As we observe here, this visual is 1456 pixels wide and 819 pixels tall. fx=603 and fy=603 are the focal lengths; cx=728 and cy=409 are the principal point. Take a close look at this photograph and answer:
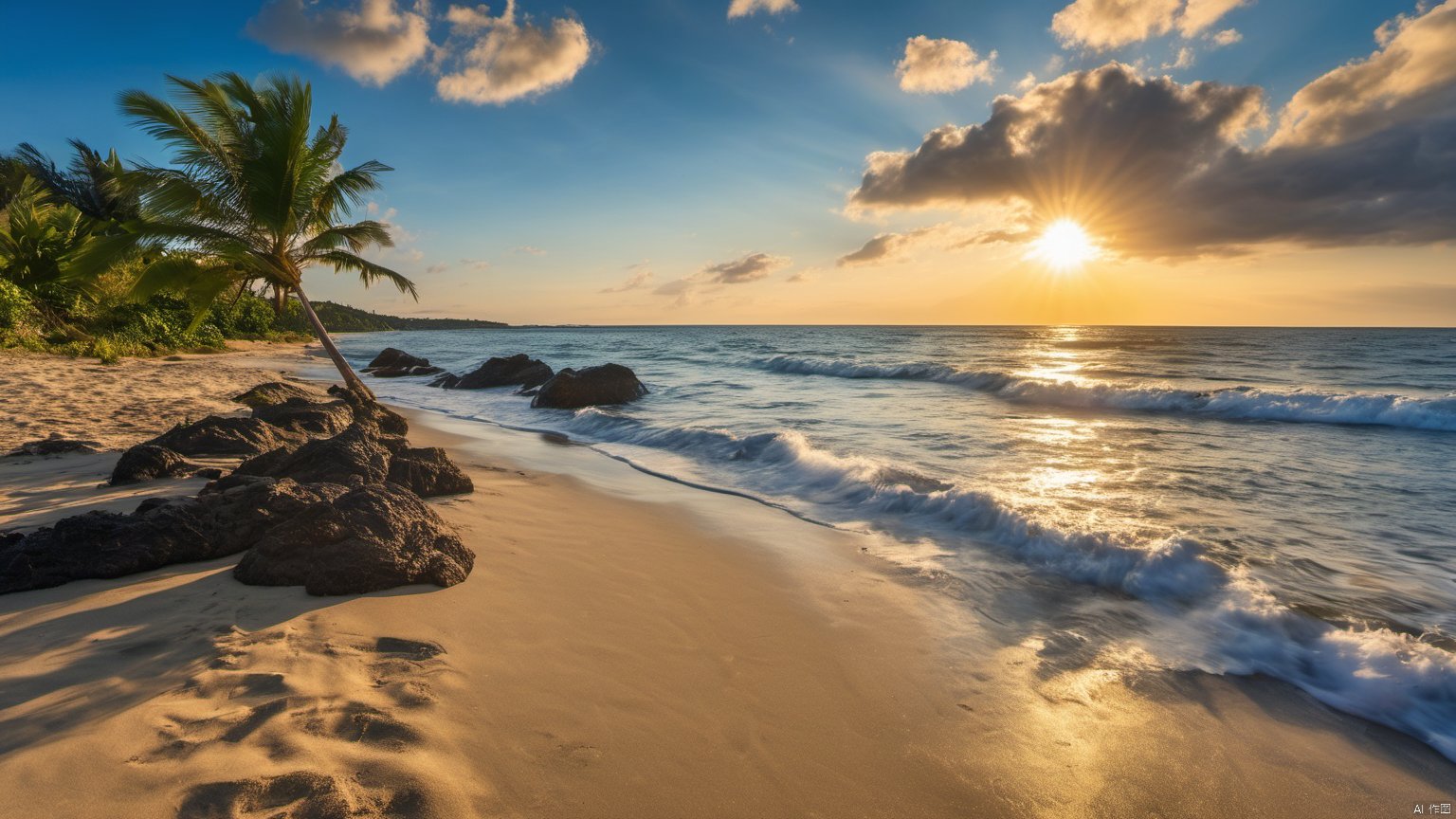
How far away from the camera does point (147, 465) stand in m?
6.26

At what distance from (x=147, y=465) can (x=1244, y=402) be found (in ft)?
75.5

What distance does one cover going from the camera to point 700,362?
36.5 meters

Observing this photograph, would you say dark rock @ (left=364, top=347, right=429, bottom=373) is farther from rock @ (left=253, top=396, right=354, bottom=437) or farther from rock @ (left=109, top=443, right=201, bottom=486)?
rock @ (left=109, top=443, right=201, bottom=486)

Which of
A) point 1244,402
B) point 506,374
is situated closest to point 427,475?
point 506,374

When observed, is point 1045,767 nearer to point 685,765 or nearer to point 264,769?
point 685,765

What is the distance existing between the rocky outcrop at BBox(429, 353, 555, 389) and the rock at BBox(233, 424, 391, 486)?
15799mm

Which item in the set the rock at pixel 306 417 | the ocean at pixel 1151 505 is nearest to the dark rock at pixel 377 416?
the rock at pixel 306 417

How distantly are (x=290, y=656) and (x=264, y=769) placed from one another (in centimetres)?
97

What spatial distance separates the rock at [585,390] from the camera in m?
17.0

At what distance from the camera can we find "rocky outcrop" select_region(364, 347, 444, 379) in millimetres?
28797

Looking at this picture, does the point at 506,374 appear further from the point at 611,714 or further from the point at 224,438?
the point at 611,714

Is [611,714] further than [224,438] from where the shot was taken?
No

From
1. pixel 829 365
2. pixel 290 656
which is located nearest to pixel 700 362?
pixel 829 365

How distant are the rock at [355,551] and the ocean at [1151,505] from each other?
4.01m
